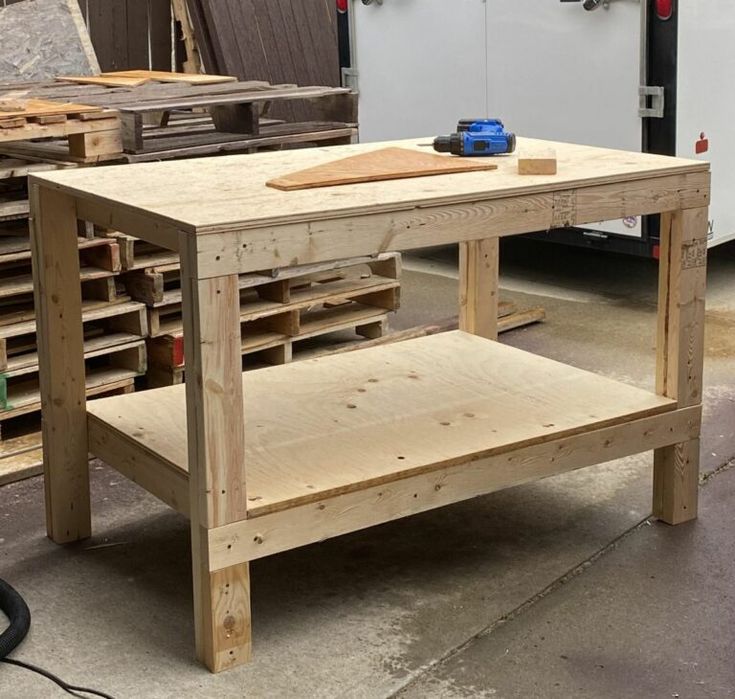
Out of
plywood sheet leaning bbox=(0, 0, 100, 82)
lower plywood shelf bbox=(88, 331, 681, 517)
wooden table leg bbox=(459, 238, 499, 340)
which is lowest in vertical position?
lower plywood shelf bbox=(88, 331, 681, 517)

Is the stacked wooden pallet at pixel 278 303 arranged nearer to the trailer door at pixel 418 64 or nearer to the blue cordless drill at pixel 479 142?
the blue cordless drill at pixel 479 142

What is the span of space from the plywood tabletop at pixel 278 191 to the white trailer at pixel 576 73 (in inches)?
90.6

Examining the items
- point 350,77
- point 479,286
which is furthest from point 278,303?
point 350,77

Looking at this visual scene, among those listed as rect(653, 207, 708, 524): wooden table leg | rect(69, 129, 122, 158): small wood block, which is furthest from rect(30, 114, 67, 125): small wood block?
rect(653, 207, 708, 524): wooden table leg

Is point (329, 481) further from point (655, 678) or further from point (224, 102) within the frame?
point (224, 102)

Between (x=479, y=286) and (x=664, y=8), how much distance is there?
2.30 m

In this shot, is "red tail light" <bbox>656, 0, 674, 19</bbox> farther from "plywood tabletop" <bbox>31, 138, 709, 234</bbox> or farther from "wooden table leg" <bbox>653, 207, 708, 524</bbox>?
"wooden table leg" <bbox>653, 207, 708, 524</bbox>

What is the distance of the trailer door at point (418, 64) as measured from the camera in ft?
23.1

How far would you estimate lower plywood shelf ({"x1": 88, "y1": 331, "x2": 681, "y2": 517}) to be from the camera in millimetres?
3457

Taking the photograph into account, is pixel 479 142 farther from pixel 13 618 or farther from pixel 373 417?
pixel 13 618

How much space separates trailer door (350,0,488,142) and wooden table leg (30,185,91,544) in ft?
12.3

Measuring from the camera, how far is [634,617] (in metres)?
3.51

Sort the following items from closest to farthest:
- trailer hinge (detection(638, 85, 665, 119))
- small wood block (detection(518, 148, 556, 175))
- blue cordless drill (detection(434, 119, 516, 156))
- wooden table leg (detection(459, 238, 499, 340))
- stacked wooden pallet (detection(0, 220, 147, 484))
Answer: small wood block (detection(518, 148, 556, 175)) → blue cordless drill (detection(434, 119, 516, 156)) → wooden table leg (detection(459, 238, 499, 340)) → stacked wooden pallet (detection(0, 220, 147, 484)) → trailer hinge (detection(638, 85, 665, 119))

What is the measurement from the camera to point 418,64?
727cm
